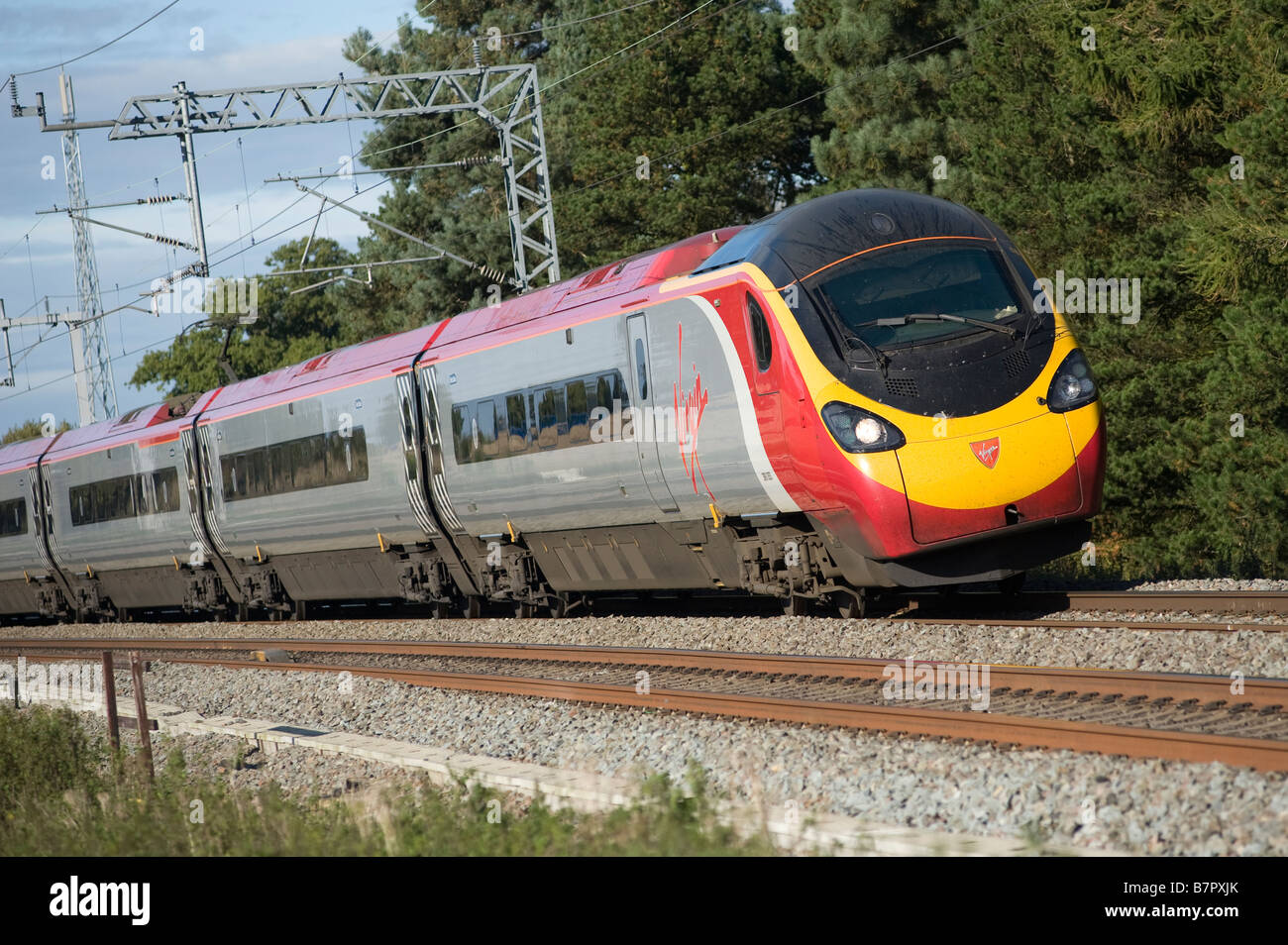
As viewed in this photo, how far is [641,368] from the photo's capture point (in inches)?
487

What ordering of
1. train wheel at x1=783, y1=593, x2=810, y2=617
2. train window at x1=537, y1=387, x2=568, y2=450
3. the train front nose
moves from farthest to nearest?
train window at x1=537, y1=387, x2=568, y2=450, train wheel at x1=783, y1=593, x2=810, y2=617, the train front nose

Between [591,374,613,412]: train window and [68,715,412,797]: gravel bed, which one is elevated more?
[591,374,613,412]: train window

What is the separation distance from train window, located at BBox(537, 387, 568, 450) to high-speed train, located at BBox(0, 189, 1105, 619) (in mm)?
28

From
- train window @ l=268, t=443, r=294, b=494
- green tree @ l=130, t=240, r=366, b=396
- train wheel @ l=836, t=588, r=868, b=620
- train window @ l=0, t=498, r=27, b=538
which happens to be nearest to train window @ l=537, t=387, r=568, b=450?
train wheel @ l=836, t=588, r=868, b=620

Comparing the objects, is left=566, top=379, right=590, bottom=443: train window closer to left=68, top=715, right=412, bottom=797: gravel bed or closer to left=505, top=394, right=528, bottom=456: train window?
left=505, top=394, right=528, bottom=456: train window

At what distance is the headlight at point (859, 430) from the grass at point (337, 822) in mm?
3875

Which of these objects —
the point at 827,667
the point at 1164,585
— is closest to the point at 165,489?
the point at 827,667

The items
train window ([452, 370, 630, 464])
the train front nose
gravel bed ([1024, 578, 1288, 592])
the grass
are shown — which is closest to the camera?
the grass

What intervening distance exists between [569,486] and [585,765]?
6.07 meters

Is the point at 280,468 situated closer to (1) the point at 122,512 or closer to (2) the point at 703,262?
(1) the point at 122,512

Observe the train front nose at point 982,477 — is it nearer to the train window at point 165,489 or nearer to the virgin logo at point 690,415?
the virgin logo at point 690,415

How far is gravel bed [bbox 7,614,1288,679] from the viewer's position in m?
8.84

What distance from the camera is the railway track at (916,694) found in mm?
6688

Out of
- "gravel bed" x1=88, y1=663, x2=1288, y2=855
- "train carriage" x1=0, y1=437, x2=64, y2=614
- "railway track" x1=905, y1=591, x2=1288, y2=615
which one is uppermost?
"train carriage" x1=0, y1=437, x2=64, y2=614
